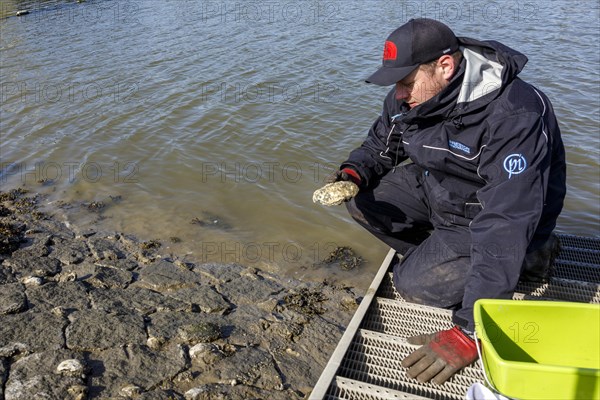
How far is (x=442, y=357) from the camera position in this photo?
9.32 feet

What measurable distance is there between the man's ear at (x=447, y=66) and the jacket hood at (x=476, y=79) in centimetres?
4

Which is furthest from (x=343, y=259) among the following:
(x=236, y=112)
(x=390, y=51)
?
(x=236, y=112)

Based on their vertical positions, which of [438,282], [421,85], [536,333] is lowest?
[438,282]

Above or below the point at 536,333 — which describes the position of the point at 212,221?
below

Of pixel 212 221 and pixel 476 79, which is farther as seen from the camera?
pixel 212 221

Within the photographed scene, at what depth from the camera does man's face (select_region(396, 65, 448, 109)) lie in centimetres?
318

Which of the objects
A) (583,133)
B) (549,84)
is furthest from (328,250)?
(549,84)

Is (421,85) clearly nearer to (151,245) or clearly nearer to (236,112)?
(151,245)

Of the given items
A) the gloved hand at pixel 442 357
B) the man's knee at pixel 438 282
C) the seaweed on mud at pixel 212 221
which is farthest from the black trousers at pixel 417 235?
the seaweed on mud at pixel 212 221

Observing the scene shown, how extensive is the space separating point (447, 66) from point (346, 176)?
1.28m

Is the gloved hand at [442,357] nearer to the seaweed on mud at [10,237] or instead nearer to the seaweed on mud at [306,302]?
the seaweed on mud at [306,302]

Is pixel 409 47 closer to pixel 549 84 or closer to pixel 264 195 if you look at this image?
pixel 264 195

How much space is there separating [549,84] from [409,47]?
21.7 ft

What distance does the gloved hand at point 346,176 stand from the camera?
4.11 meters
